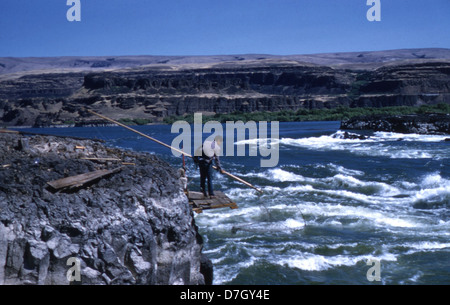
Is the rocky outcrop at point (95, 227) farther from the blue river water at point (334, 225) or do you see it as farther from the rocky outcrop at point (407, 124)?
the rocky outcrop at point (407, 124)

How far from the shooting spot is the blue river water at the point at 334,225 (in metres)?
11.5

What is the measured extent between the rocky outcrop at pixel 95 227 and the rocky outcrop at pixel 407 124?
47345 millimetres

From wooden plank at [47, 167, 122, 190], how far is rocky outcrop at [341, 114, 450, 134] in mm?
47908

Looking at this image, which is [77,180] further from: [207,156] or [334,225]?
[334,225]

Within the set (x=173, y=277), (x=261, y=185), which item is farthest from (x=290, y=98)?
(x=173, y=277)

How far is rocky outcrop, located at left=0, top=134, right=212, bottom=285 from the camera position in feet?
22.1

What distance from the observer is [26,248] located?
6.68 meters

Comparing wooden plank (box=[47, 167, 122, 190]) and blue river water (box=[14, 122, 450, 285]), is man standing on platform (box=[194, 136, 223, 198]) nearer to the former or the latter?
blue river water (box=[14, 122, 450, 285])

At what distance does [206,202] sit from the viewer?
10750 mm

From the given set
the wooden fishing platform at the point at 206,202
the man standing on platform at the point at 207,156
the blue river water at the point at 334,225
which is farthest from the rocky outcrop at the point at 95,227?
the blue river water at the point at 334,225

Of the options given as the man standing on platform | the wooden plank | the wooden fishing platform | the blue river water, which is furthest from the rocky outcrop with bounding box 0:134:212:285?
the blue river water

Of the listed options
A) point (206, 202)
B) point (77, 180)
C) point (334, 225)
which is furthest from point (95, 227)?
point (334, 225)

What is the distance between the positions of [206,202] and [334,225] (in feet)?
21.3

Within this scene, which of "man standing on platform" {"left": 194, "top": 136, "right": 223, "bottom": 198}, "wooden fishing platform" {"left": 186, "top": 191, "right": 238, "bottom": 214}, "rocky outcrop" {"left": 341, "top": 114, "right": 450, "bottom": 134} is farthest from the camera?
"rocky outcrop" {"left": 341, "top": 114, "right": 450, "bottom": 134}
